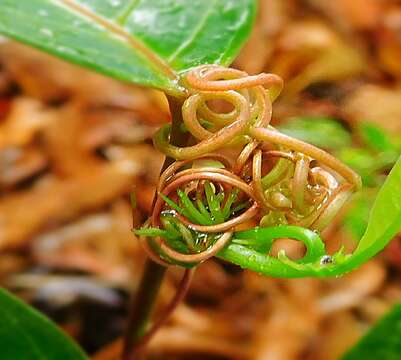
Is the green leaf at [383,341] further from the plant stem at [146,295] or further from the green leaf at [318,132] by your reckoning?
the green leaf at [318,132]

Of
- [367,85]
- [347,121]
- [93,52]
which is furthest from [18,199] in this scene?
[93,52]

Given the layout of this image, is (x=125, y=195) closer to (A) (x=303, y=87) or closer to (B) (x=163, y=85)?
(A) (x=303, y=87)

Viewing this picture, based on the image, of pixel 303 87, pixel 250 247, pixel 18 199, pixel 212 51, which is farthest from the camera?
pixel 303 87

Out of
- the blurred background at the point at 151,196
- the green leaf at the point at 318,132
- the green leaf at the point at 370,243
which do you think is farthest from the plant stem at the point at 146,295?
the green leaf at the point at 318,132

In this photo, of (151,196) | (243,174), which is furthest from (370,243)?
(151,196)

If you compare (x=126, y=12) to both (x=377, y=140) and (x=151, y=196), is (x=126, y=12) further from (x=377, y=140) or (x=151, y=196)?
(x=151, y=196)

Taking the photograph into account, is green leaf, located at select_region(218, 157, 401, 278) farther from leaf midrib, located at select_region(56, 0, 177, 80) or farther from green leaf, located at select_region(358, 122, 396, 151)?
green leaf, located at select_region(358, 122, 396, 151)
